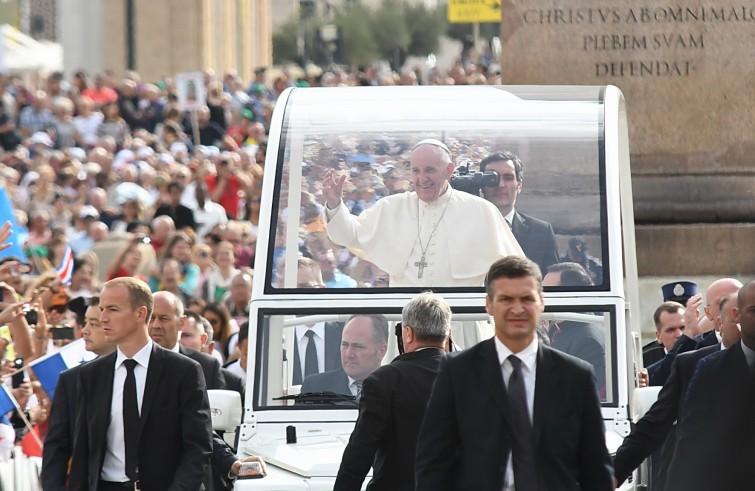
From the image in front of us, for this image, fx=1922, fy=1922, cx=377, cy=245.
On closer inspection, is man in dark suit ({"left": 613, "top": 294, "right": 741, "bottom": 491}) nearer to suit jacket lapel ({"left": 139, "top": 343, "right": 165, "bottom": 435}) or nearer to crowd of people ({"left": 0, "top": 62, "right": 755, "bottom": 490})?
crowd of people ({"left": 0, "top": 62, "right": 755, "bottom": 490})

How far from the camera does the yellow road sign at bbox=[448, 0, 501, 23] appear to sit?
34.4m

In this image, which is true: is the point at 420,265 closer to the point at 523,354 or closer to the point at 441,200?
the point at 441,200

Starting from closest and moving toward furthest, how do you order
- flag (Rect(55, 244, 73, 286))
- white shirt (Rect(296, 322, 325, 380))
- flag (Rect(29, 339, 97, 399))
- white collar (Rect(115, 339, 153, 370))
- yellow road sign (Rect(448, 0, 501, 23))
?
white collar (Rect(115, 339, 153, 370)) → white shirt (Rect(296, 322, 325, 380)) → flag (Rect(29, 339, 97, 399)) → flag (Rect(55, 244, 73, 286)) → yellow road sign (Rect(448, 0, 501, 23))

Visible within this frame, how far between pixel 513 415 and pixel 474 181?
3119 mm

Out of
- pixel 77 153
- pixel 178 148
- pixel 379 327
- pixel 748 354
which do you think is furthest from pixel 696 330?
pixel 77 153

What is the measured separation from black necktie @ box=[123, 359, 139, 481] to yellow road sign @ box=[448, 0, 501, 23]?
26.4 metres

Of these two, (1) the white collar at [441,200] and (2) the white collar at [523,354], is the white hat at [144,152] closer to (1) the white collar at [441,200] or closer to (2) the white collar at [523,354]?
(1) the white collar at [441,200]

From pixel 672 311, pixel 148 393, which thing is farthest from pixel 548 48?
pixel 148 393

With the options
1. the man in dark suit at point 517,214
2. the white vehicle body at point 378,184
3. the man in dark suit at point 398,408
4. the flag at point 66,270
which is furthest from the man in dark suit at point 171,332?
the flag at point 66,270

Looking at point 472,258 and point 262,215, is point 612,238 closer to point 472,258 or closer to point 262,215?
point 472,258

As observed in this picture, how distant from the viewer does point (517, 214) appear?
9578 mm

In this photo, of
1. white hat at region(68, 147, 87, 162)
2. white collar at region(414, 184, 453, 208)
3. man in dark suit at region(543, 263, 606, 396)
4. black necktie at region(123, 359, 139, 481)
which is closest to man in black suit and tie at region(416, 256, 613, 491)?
black necktie at region(123, 359, 139, 481)

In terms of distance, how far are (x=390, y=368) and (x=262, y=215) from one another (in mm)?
2069

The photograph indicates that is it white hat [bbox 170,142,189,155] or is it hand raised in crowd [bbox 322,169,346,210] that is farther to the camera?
white hat [bbox 170,142,189,155]
